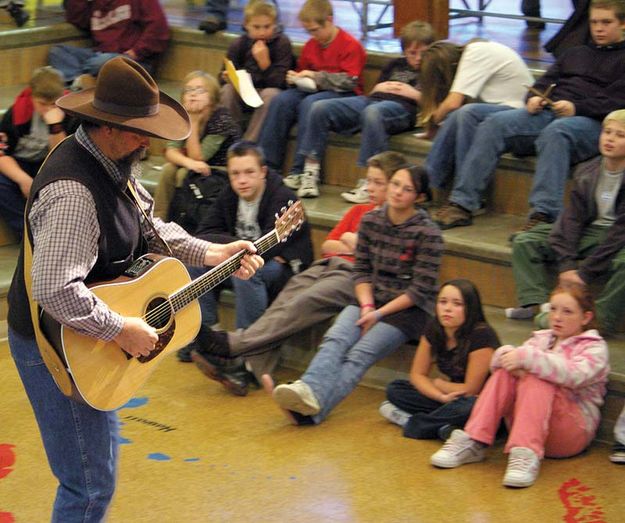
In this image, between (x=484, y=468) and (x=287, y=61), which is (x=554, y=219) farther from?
(x=287, y=61)

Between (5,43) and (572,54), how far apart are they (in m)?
3.80

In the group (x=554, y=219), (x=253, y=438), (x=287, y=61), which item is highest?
(x=287, y=61)

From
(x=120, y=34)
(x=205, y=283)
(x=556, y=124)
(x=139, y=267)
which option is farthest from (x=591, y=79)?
(x=120, y=34)

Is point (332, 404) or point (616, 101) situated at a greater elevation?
point (616, 101)

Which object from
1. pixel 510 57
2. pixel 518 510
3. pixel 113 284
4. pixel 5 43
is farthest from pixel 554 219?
pixel 5 43

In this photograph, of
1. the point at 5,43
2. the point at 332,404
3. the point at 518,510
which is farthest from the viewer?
the point at 5,43

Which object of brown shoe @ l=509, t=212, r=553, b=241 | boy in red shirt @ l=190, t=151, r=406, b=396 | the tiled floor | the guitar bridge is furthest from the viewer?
brown shoe @ l=509, t=212, r=553, b=241

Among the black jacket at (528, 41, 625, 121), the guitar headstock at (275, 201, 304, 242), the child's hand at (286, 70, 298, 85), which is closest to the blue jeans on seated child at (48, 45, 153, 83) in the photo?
the child's hand at (286, 70, 298, 85)

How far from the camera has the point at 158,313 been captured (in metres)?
3.42

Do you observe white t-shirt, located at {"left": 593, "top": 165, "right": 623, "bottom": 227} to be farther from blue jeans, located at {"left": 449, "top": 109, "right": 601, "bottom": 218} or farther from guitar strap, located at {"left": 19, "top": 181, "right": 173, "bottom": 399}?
guitar strap, located at {"left": 19, "top": 181, "right": 173, "bottom": 399}

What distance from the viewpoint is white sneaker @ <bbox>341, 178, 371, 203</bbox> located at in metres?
6.11

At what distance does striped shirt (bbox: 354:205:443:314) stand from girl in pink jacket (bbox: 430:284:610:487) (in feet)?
1.90

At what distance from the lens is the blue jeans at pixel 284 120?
6410mm

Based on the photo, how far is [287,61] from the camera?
22.0 ft
